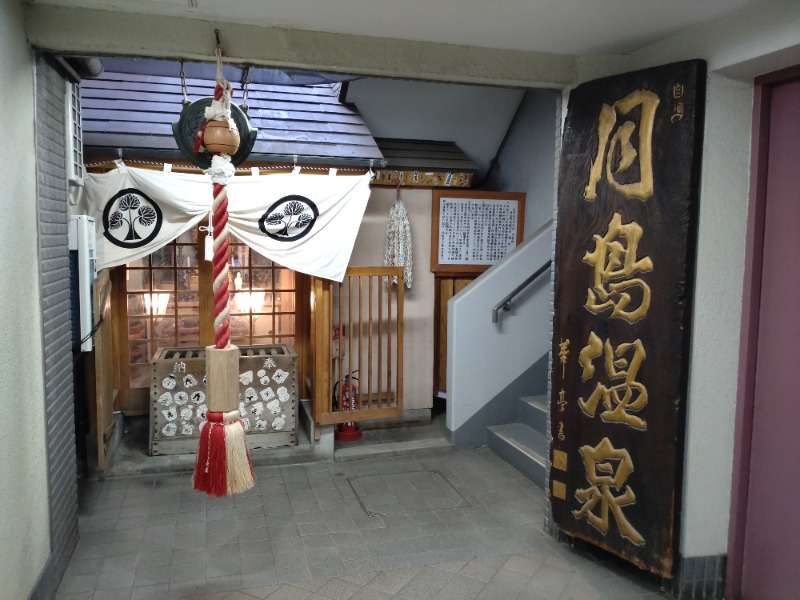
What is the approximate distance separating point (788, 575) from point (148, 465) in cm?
500

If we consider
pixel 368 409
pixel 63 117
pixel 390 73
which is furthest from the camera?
pixel 368 409

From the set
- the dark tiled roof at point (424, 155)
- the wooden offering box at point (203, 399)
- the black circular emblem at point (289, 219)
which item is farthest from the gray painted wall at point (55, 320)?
the dark tiled roof at point (424, 155)

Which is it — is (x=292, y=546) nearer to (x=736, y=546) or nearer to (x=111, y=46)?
(x=736, y=546)

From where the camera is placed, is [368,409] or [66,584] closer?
[66,584]

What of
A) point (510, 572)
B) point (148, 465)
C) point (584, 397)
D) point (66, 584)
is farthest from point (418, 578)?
point (148, 465)

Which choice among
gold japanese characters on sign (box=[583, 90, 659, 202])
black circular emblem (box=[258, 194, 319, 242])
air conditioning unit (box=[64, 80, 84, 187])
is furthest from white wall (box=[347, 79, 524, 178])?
gold japanese characters on sign (box=[583, 90, 659, 202])

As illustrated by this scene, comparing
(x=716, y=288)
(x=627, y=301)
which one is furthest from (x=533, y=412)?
(x=716, y=288)

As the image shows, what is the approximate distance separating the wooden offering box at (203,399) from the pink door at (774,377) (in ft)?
13.1

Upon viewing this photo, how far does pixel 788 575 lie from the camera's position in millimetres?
3342

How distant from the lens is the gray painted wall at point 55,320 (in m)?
3.64

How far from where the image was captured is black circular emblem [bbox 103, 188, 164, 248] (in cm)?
534

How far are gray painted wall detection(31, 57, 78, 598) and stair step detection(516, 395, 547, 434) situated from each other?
414 centimetres

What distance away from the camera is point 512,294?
20.8 feet

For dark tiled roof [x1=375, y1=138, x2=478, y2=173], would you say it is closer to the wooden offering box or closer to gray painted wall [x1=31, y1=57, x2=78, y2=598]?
the wooden offering box
